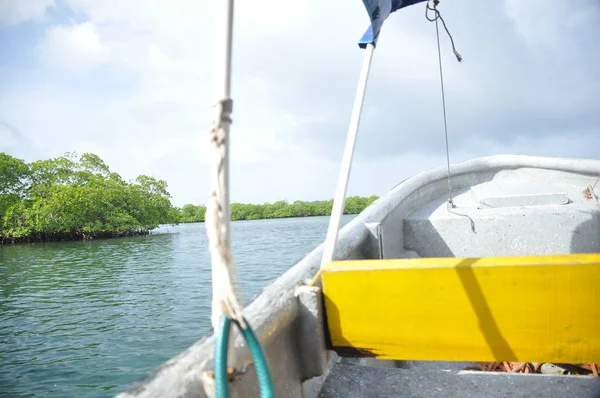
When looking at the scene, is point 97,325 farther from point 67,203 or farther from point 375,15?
point 67,203

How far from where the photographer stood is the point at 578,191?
4176 mm

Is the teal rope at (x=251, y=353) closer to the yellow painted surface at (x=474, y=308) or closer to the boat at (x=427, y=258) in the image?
the boat at (x=427, y=258)

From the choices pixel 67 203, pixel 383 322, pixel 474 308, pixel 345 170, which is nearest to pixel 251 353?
pixel 383 322

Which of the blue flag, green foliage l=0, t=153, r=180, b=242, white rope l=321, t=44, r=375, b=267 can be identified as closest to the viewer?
white rope l=321, t=44, r=375, b=267

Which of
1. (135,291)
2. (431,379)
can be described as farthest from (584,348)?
(135,291)

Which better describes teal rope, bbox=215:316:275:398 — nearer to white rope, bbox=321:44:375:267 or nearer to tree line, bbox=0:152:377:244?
white rope, bbox=321:44:375:267

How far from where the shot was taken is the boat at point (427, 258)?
128 centimetres

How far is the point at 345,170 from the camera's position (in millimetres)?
1858

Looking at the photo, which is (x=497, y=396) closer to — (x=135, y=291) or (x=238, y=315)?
(x=238, y=315)

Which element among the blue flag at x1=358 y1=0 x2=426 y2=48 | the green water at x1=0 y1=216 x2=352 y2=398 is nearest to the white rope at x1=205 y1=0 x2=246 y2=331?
the green water at x1=0 y1=216 x2=352 y2=398

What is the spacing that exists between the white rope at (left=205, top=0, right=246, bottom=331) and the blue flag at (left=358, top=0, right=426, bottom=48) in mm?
1690

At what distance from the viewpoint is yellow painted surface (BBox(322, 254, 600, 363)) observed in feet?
4.31

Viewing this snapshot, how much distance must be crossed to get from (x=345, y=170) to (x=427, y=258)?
58 cm

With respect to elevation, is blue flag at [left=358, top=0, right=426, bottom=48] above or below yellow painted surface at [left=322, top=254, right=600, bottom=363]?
above
